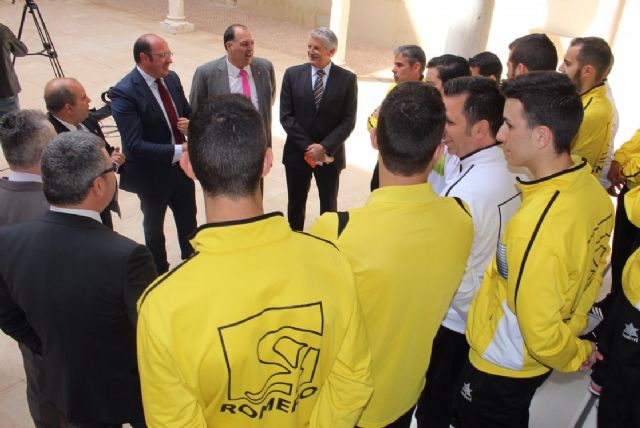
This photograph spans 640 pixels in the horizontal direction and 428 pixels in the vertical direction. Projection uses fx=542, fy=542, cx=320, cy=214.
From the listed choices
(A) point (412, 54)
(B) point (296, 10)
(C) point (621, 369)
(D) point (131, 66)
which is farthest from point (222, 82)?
(B) point (296, 10)

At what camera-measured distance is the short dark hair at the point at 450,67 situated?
138 inches

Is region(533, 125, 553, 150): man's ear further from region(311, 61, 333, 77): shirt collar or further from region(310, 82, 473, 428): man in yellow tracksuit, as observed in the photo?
region(311, 61, 333, 77): shirt collar

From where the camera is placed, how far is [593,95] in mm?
3615

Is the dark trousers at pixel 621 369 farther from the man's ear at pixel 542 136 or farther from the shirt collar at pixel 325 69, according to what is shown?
the shirt collar at pixel 325 69

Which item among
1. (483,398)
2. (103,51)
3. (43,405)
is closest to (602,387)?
(483,398)

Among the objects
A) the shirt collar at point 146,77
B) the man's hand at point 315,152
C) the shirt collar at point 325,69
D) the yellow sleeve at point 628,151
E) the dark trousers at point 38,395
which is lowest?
the dark trousers at point 38,395

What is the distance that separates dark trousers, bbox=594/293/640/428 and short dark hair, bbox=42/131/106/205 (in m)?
2.38

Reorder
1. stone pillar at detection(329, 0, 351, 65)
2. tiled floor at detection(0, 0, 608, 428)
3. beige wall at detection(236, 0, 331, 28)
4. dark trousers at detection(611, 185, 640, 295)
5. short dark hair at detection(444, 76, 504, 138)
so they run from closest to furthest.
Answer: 1. short dark hair at detection(444, 76, 504, 138)
2. tiled floor at detection(0, 0, 608, 428)
3. dark trousers at detection(611, 185, 640, 295)
4. stone pillar at detection(329, 0, 351, 65)
5. beige wall at detection(236, 0, 331, 28)

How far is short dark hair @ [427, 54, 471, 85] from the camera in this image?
351 centimetres

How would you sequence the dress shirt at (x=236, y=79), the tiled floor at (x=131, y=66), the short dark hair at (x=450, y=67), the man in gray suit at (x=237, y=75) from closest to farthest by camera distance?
the tiled floor at (x=131, y=66) < the short dark hair at (x=450, y=67) < the man in gray suit at (x=237, y=75) < the dress shirt at (x=236, y=79)

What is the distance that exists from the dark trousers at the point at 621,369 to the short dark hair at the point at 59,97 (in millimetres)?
3249

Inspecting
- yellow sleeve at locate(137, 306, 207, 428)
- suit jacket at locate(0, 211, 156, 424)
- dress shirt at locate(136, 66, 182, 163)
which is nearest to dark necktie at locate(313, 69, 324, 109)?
dress shirt at locate(136, 66, 182, 163)

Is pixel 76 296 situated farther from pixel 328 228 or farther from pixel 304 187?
pixel 304 187

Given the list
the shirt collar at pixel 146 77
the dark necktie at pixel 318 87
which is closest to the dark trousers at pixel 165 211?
Result: the shirt collar at pixel 146 77
